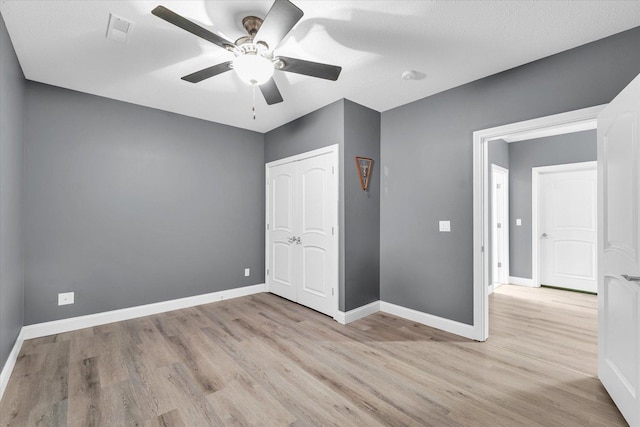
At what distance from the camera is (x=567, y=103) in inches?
92.6

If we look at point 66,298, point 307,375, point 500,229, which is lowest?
point 307,375

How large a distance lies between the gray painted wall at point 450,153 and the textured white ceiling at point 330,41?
0.15 m

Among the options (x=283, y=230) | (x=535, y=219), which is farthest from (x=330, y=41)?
(x=535, y=219)

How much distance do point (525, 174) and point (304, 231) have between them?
415cm

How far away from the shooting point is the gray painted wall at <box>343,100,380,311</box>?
337cm

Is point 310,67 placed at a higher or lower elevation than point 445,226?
higher

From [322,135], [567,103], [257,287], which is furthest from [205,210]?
[567,103]

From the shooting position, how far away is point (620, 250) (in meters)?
1.82

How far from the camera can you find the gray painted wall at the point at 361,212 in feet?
11.1

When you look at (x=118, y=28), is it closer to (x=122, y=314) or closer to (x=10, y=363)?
(x=10, y=363)

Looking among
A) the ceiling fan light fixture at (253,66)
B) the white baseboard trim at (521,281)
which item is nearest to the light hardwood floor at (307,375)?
the white baseboard trim at (521,281)

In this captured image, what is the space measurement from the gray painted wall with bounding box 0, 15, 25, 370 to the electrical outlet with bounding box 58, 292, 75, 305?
28 centimetres

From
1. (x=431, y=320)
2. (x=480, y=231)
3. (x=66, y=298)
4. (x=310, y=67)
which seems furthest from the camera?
(x=431, y=320)

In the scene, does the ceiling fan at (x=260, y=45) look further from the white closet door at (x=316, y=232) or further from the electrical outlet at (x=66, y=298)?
the electrical outlet at (x=66, y=298)
